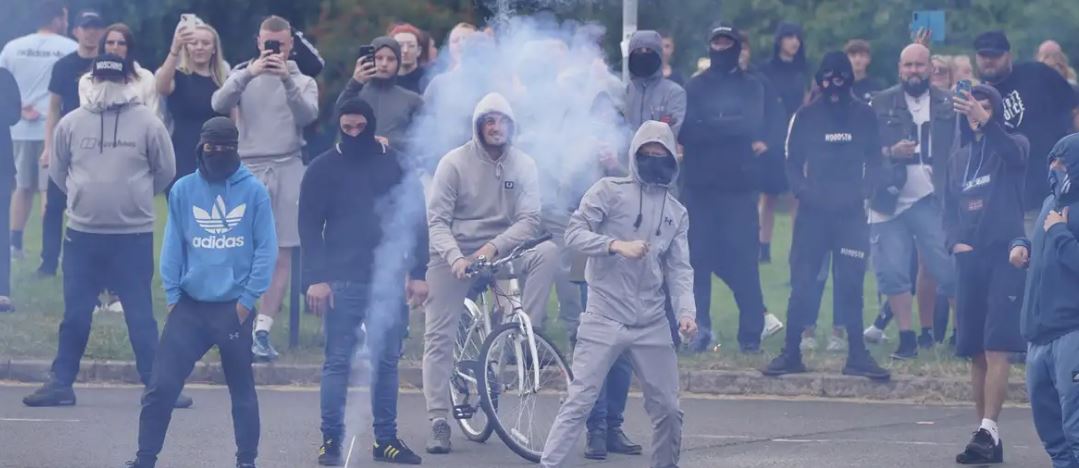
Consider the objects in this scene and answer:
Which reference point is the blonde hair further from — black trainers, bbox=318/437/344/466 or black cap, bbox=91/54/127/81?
black trainers, bbox=318/437/344/466

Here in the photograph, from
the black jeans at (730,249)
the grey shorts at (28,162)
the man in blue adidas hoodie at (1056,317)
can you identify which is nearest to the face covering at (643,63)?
the black jeans at (730,249)

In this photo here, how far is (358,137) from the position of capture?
946cm

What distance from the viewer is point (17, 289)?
47.6ft

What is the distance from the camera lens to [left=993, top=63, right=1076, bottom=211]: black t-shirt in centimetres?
1196

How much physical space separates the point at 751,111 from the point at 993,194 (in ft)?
9.86

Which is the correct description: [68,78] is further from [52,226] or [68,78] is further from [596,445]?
[596,445]

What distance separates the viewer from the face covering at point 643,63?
10422mm

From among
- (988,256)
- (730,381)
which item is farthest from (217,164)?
(730,381)

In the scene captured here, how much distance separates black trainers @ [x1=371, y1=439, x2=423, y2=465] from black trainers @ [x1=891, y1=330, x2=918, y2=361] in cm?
433

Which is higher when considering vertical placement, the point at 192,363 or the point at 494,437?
the point at 192,363

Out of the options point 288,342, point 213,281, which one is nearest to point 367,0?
point 288,342

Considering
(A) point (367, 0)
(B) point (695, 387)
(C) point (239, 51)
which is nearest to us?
(B) point (695, 387)

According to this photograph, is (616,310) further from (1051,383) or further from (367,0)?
(367,0)

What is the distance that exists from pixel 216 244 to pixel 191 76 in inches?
158
